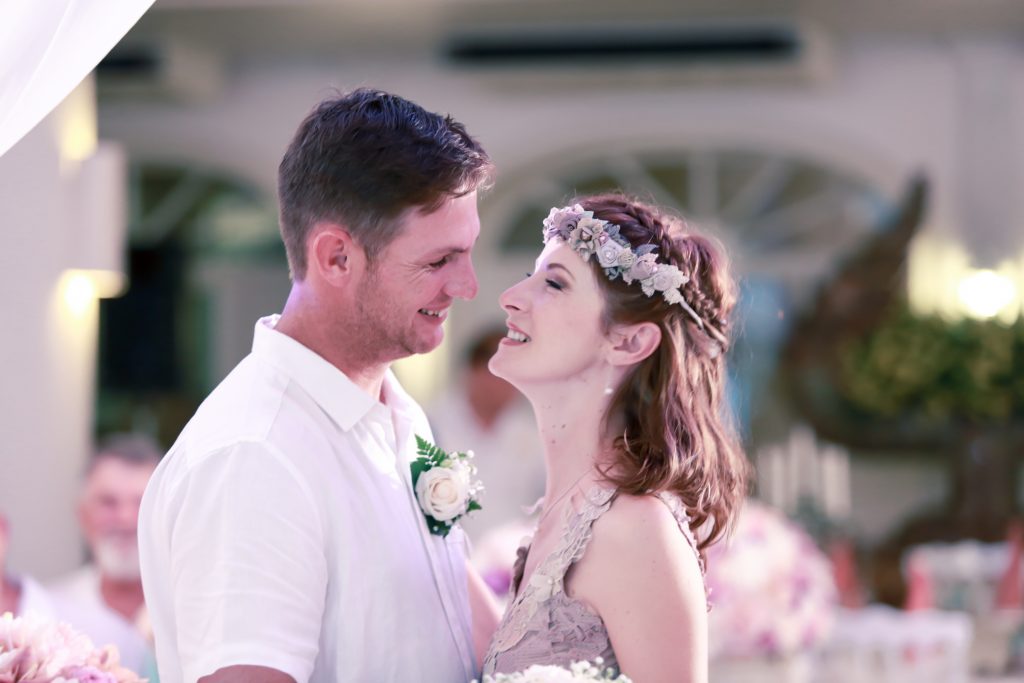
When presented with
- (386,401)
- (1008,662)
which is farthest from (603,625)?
(1008,662)

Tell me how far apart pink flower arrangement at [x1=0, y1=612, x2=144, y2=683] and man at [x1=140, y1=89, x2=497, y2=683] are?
12cm

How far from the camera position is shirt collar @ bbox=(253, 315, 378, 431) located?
2.21m

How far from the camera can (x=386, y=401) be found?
8.14 ft

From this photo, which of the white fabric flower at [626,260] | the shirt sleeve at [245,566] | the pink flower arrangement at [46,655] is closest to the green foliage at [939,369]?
the white fabric flower at [626,260]

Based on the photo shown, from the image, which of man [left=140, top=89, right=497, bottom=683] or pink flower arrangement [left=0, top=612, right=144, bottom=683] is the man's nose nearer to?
man [left=140, top=89, right=497, bottom=683]

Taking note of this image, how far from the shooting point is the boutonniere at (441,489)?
2.32 metres

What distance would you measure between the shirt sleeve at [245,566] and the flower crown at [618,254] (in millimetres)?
741

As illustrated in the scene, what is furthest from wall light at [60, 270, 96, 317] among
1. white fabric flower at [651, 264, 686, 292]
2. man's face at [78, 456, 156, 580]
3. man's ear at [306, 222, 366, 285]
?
white fabric flower at [651, 264, 686, 292]

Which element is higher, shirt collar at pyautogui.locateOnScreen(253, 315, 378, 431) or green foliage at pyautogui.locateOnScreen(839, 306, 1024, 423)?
green foliage at pyautogui.locateOnScreen(839, 306, 1024, 423)

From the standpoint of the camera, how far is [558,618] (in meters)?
2.26

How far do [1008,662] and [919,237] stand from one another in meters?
2.80

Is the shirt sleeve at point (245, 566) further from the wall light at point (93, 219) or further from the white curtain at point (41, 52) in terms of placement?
the wall light at point (93, 219)

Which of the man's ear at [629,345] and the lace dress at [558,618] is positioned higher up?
the man's ear at [629,345]

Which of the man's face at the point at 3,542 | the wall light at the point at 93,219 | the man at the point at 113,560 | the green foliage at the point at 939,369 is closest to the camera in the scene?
the man's face at the point at 3,542
